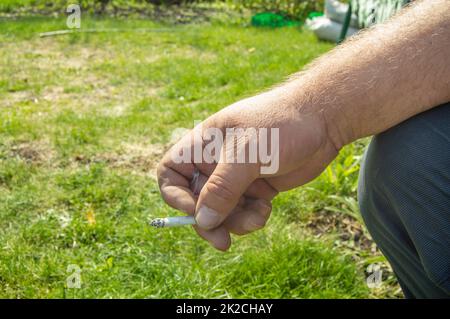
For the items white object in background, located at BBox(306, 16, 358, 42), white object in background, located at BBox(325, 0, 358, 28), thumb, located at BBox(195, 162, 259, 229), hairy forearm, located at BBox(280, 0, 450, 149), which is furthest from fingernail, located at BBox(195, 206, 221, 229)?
white object in background, located at BBox(325, 0, 358, 28)

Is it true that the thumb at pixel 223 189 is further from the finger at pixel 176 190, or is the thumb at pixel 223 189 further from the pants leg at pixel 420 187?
the pants leg at pixel 420 187

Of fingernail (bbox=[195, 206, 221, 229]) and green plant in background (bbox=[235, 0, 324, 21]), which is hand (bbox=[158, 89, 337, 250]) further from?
green plant in background (bbox=[235, 0, 324, 21])

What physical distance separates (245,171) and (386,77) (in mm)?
303

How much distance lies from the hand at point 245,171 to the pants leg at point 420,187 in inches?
4.8

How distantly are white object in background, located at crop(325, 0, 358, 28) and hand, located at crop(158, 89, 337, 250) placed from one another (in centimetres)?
468

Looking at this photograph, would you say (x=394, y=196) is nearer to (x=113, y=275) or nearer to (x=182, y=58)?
(x=113, y=275)

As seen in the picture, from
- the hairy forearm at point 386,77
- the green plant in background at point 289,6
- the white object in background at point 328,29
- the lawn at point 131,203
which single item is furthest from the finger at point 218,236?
the green plant in background at point 289,6

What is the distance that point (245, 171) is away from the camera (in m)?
0.89

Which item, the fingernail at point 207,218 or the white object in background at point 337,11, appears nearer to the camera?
the fingernail at point 207,218

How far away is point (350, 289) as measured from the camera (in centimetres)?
170

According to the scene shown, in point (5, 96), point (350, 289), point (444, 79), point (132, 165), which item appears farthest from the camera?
point (5, 96)

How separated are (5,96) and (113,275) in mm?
2351

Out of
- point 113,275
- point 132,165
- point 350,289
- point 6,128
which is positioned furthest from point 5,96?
point 350,289

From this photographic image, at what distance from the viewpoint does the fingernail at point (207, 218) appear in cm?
95
